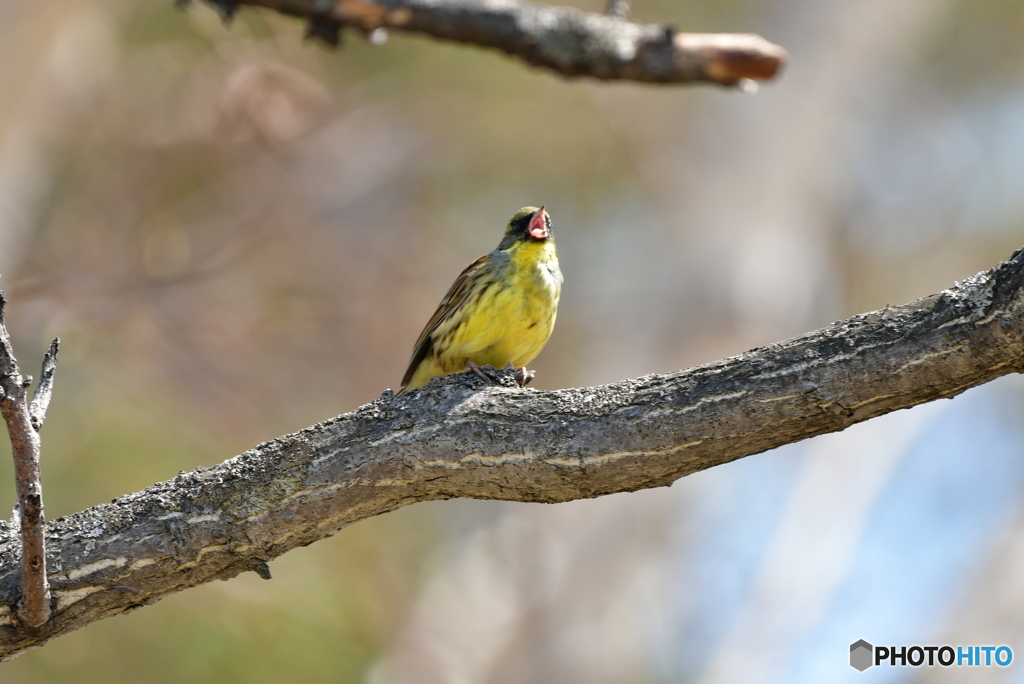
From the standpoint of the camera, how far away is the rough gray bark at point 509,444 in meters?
3.17

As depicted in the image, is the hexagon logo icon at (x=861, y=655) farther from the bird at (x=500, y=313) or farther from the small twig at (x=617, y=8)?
the small twig at (x=617, y=8)

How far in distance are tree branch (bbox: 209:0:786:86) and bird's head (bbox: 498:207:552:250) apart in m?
0.96

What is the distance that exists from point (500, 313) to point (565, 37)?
63.0 inches

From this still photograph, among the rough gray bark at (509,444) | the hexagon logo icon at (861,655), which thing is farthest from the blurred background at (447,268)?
the rough gray bark at (509,444)

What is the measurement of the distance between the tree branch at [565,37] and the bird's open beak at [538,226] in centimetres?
93

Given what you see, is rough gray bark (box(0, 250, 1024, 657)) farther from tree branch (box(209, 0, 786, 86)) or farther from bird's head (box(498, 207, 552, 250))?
bird's head (box(498, 207, 552, 250))

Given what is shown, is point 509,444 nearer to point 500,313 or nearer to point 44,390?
point 44,390

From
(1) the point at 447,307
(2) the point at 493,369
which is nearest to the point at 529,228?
(1) the point at 447,307

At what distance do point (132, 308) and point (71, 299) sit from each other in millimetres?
750

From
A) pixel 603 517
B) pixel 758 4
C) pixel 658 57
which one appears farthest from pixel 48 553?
pixel 758 4

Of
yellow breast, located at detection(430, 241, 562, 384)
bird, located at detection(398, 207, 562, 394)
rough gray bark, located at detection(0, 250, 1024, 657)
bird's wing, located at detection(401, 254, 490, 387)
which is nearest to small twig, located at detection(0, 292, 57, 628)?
rough gray bark, located at detection(0, 250, 1024, 657)

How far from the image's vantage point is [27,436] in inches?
124

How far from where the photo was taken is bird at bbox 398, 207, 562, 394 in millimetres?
5777

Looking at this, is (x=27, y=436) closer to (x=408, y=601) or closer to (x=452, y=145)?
(x=408, y=601)
